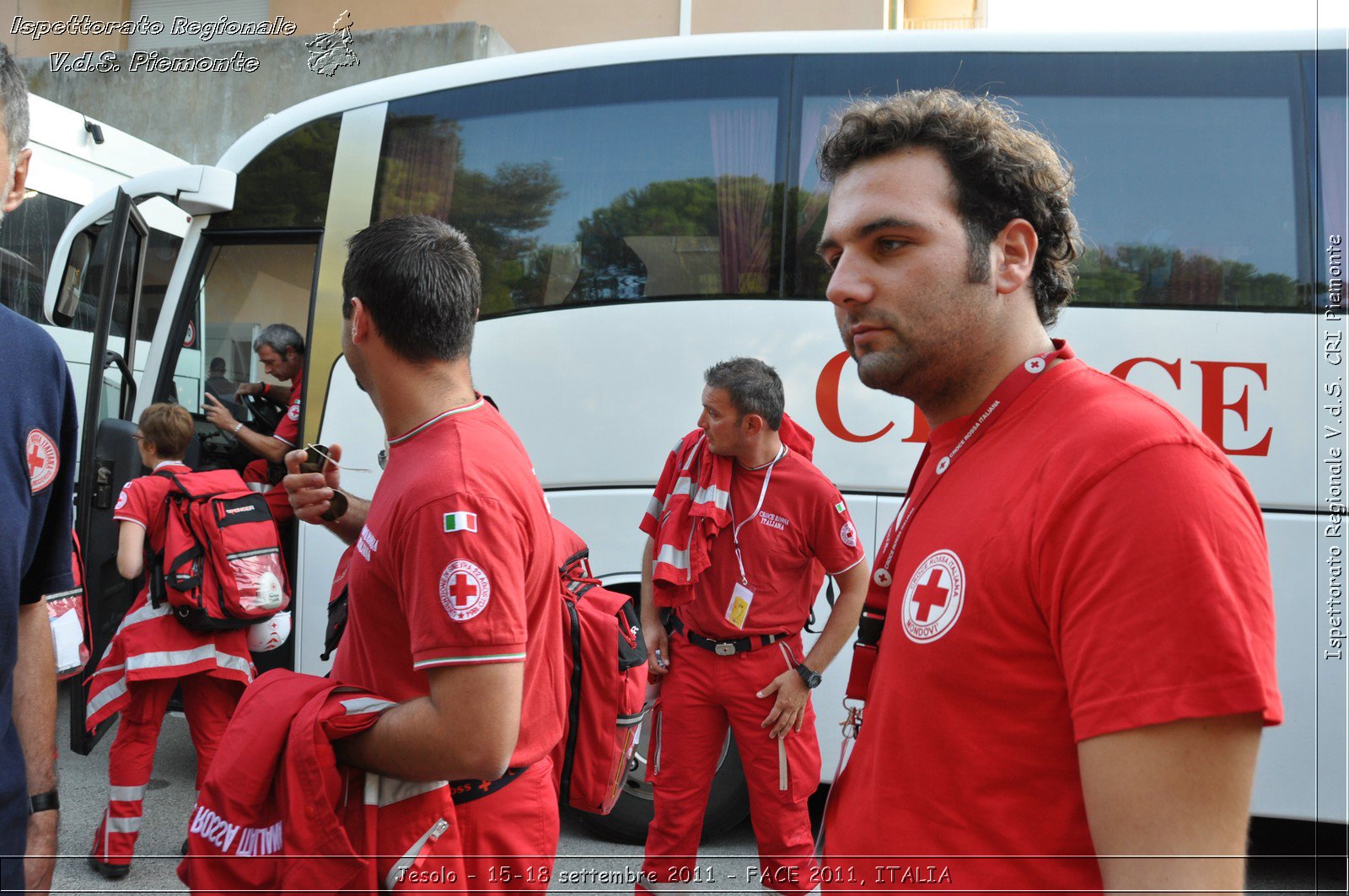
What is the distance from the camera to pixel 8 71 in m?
1.70

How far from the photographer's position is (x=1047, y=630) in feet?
3.71

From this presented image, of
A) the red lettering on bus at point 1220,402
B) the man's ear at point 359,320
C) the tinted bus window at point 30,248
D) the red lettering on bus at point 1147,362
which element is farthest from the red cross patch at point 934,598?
the tinted bus window at point 30,248

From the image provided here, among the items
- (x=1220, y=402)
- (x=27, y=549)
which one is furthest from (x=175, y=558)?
(x=1220, y=402)

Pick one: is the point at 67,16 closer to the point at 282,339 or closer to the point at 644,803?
the point at 282,339

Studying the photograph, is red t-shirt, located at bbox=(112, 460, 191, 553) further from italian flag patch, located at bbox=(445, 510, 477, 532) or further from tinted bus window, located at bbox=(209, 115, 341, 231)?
italian flag patch, located at bbox=(445, 510, 477, 532)

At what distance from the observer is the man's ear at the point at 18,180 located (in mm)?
1673

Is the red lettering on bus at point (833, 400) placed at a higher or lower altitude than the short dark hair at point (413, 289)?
higher

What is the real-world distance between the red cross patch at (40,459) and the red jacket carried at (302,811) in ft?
1.76

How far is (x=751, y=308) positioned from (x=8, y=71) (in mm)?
3566

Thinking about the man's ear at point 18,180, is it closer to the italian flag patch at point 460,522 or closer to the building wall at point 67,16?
the italian flag patch at point 460,522

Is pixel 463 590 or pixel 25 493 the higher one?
pixel 25 493

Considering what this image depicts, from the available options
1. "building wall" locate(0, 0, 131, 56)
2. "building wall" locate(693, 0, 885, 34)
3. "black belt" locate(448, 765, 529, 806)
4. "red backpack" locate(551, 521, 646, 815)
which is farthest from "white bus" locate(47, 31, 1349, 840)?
"building wall" locate(0, 0, 131, 56)

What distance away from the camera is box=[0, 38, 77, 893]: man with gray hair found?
1630mm

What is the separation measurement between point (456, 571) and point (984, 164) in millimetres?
1073
